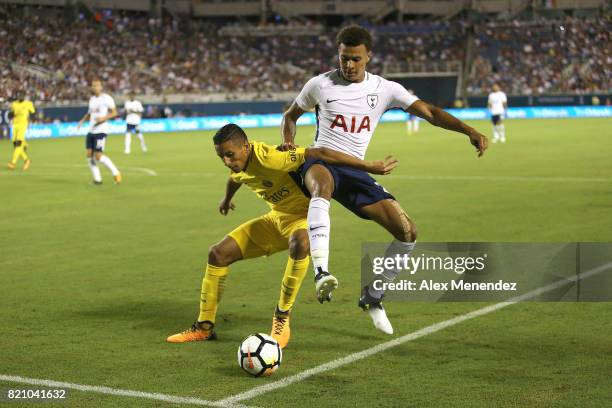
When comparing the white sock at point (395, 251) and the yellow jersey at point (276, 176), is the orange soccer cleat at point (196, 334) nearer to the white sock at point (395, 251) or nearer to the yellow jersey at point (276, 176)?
A: the yellow jersey at point (276, 176)

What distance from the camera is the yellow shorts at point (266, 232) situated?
23.8 feet

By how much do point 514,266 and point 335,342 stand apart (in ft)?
11.3

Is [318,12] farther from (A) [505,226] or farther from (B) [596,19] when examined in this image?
(A) [505,226]

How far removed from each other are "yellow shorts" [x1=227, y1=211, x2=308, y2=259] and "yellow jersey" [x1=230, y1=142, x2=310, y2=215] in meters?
0.07

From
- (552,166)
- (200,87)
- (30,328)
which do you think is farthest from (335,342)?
(200,87)

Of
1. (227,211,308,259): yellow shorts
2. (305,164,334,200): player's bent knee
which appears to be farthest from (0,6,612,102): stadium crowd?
(305,164,334,200): player's bent knee

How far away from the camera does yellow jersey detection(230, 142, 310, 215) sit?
6961mm

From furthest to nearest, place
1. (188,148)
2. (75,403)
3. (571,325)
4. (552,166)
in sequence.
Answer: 1. (188,148)
2. (552,166)
3. (571,325)
4. (75,403)

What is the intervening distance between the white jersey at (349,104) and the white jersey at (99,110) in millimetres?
12586

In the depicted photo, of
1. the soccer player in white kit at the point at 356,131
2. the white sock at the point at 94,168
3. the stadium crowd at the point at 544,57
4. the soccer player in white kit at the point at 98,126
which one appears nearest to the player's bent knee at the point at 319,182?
the soccer player in white kit at the point at 356,131

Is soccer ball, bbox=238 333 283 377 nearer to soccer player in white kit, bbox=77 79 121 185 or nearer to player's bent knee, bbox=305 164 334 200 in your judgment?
player's bent knee, bbox=305 164 334 200

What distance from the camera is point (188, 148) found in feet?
104

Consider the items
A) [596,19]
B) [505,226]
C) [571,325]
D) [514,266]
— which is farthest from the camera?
[596,19]
